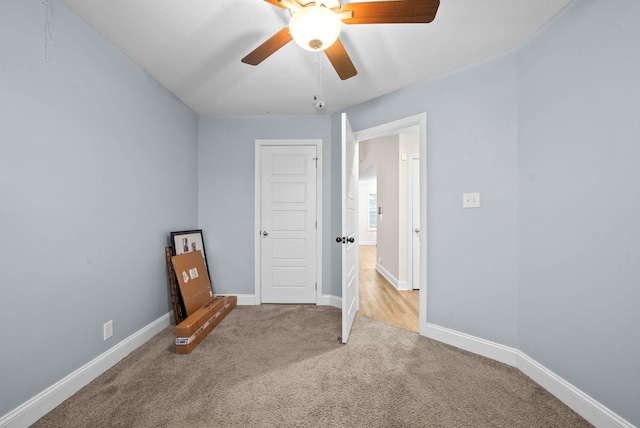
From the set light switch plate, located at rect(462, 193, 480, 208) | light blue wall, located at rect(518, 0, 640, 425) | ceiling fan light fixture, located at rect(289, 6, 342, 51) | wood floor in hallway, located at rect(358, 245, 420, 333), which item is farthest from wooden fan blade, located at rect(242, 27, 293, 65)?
wood floor in hallway, located at rect(358, 245, 420, 333)

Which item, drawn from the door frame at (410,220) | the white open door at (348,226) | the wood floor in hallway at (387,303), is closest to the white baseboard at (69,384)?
the white open door at (348,226)

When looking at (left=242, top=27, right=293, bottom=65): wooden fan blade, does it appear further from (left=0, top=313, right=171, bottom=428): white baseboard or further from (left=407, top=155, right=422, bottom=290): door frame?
(left=407, top=155, right=422, bottom=290): door frame

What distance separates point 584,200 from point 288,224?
2.75 metres

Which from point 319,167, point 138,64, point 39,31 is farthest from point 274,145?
point 39,31

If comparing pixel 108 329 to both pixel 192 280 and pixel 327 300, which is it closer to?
pixel 192 280

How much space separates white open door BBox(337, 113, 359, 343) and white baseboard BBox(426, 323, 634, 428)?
796mm

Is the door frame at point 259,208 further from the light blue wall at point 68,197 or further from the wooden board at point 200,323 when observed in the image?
the light blue wall at point 68,197

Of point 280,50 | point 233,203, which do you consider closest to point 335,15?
point 280,50

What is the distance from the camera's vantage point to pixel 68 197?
172cm

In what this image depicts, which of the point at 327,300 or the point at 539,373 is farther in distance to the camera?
the point at 327,300

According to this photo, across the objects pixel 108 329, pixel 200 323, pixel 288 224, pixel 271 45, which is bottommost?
pixel 200 323

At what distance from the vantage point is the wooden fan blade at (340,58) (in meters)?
1.51

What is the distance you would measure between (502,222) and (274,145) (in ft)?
8.65

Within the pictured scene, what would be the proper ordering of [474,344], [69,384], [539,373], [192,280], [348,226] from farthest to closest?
1. [192,280]
2. [348,226]
3. [474,344]
4. [539,373]
5. [69,384]
